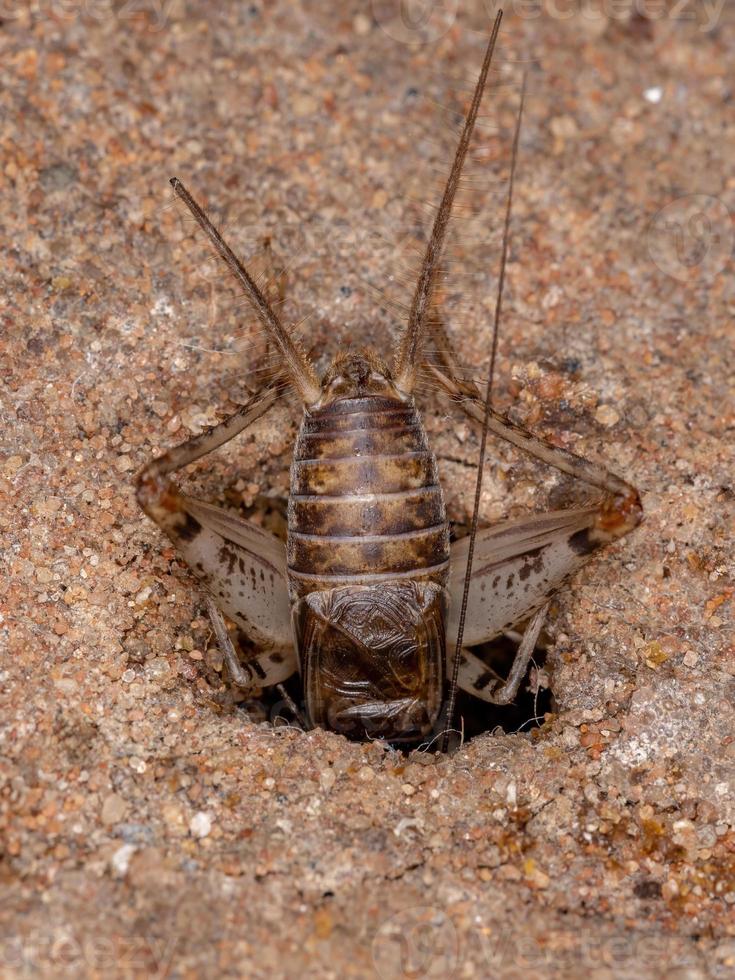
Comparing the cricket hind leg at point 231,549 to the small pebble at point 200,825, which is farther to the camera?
the cricket hind leg at point 231,549

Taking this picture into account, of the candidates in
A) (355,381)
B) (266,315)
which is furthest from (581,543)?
(266,315)

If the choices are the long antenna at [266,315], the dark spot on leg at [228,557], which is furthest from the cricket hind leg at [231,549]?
the long antenna at [266,315]

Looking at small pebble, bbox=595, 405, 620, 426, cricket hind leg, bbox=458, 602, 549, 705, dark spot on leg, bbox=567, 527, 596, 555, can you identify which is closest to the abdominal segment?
cricket hind leg, bbox=458, 602, 549, 705

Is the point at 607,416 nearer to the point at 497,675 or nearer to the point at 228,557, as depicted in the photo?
the point at 497,675

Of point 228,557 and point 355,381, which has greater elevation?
point 355,381

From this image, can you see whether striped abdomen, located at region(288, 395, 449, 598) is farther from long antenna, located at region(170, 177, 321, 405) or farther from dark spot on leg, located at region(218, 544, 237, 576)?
dark spot on leg, located at region(218, 544, 237, 576)

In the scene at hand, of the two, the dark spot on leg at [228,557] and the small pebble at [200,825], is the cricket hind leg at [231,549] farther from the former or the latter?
the small pebble at [200,825]

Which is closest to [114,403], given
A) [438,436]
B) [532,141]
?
[438,436]
